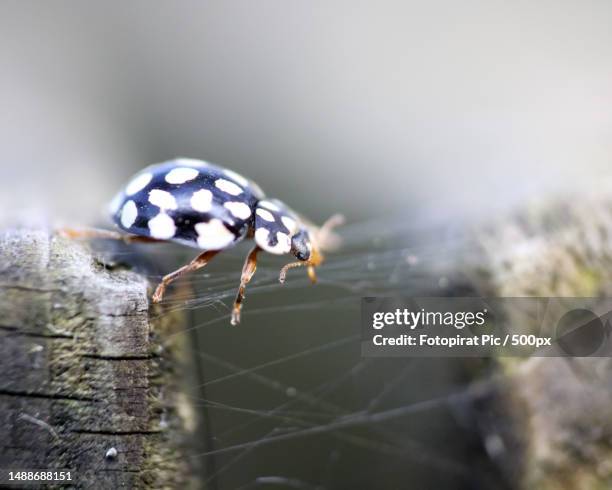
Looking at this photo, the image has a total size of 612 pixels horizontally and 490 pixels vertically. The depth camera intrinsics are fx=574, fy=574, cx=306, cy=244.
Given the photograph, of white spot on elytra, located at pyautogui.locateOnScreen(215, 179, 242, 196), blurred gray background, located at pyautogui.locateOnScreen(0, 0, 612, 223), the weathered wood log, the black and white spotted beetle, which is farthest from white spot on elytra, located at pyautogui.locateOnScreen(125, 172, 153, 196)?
blurred gray background, located at pyautogui.locateOnScreen(0, 0, 612, 223)

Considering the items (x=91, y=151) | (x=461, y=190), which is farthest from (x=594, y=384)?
(x=91, y=151)

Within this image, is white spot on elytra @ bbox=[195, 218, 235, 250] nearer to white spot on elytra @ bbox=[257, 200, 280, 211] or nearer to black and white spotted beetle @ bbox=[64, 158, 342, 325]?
black and white spotted beetle @ bbox=[64, 158, 342, 325]

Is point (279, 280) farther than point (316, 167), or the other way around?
point (316, 167)

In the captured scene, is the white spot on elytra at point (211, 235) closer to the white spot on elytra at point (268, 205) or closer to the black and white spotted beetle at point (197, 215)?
the black and white spotted beetle at point (197, 215)

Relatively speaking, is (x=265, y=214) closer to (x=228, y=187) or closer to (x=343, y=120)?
(x=228, y=187)

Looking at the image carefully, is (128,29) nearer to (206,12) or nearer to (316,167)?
(206,12)

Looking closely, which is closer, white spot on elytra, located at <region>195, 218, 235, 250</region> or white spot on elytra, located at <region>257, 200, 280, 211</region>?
white spot on elytra, located at <region>195, 218, 235, 250</region>
